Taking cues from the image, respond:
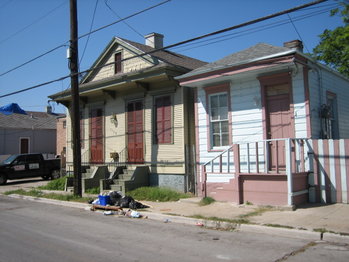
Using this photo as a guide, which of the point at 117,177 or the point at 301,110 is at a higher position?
the point at 301,110

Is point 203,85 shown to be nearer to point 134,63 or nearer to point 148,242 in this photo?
point 134,63

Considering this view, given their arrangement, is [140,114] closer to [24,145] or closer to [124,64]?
[124,64]

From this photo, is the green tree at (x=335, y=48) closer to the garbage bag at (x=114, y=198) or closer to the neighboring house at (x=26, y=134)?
the garbage bag at (x=114, y=198)

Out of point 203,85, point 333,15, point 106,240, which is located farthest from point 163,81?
point 333,15

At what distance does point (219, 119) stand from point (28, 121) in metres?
31.7

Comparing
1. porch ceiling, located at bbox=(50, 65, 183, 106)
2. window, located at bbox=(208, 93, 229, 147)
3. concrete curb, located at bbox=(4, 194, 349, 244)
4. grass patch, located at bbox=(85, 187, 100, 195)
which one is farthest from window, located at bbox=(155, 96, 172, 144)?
concrete curb, located at bbox=(4, 194, 349, 244)

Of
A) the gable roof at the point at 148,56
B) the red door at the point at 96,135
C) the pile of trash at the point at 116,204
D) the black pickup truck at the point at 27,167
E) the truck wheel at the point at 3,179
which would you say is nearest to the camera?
the pile of trash at the point at 116,204

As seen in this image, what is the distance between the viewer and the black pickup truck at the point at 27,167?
68.5 ft

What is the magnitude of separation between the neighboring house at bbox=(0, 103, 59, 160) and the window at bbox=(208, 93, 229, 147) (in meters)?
25.6

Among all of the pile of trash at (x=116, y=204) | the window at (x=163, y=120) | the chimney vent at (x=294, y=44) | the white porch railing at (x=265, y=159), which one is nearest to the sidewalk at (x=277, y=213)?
the pile of trash at (x=116, y=204)

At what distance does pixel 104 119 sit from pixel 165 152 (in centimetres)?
438

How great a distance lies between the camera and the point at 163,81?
555 inches

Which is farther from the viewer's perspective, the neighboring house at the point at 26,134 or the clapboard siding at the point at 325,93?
the neighboring house at the point at 26,134

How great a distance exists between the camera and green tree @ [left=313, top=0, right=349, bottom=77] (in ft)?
73.3
